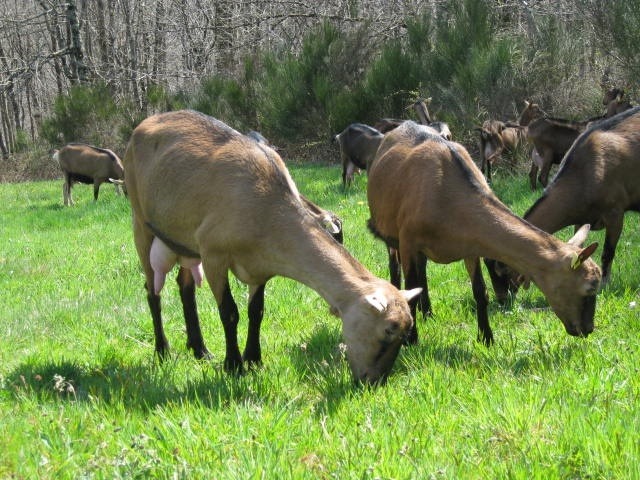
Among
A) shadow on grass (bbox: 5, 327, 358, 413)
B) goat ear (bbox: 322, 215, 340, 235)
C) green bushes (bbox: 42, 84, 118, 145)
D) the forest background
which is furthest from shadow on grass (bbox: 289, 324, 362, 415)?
green bushes (bbox: 42, 84, 118, 145)

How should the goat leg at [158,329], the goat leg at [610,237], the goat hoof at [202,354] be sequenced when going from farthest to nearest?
the goat leg at [610,237], the goat leg at [158,329], the goat hoof at [202,354]

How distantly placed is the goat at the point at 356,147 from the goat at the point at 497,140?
6.71 feet

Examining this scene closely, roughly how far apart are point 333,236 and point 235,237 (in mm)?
1171

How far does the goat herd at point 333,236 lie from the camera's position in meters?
4.61

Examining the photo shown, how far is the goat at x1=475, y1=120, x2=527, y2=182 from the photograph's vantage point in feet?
45.7

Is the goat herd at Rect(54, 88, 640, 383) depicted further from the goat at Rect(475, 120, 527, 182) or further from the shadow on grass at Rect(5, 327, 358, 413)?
the goat at Rect(475, 120, 527, 182)

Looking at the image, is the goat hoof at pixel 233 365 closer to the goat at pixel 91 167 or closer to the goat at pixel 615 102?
the goat at pixel 615 102

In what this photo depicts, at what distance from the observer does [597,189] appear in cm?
715

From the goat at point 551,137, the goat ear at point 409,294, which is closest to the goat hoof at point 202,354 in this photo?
the goat ear at point 409,294

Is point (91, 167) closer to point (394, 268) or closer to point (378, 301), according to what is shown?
point (394, 268)

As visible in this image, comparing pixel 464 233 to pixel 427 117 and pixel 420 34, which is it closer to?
pixel 427 117

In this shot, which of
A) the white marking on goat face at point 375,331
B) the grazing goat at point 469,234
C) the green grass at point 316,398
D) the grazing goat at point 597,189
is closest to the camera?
the green grass at point 316,398

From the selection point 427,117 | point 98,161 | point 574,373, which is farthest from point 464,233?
point 98,161

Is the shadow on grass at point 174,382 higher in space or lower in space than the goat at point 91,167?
higher
